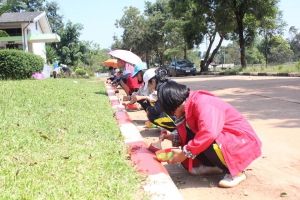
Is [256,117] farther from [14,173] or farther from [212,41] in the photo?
[212,41]

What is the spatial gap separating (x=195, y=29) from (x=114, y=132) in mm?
22509

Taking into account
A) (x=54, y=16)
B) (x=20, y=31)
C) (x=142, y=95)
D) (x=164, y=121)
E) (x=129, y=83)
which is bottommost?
(x=164, y=121)

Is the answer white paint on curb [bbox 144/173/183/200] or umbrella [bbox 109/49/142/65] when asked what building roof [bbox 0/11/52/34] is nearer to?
umbrella [bbox 109/49/142/65]

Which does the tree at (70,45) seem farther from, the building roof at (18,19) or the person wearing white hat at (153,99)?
the person wearing white hat at (153,99)

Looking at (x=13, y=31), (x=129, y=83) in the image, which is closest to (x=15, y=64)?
(x=129, y=83)

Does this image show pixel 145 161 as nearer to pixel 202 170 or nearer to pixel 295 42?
pixel 202 170

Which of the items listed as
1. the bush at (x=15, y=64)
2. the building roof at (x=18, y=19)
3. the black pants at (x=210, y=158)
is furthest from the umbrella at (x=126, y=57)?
the building roof at (x=18, y=19)

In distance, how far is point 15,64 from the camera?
12789mm

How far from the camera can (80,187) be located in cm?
218

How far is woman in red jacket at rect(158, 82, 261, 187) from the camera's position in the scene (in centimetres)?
234

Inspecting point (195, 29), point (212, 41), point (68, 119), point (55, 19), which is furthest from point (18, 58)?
point (55, 19)

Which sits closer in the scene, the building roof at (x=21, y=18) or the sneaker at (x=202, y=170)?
the sneaker at (x=202, y=170)

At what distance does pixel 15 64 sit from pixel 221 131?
12.1 m

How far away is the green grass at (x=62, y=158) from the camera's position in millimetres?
2127
